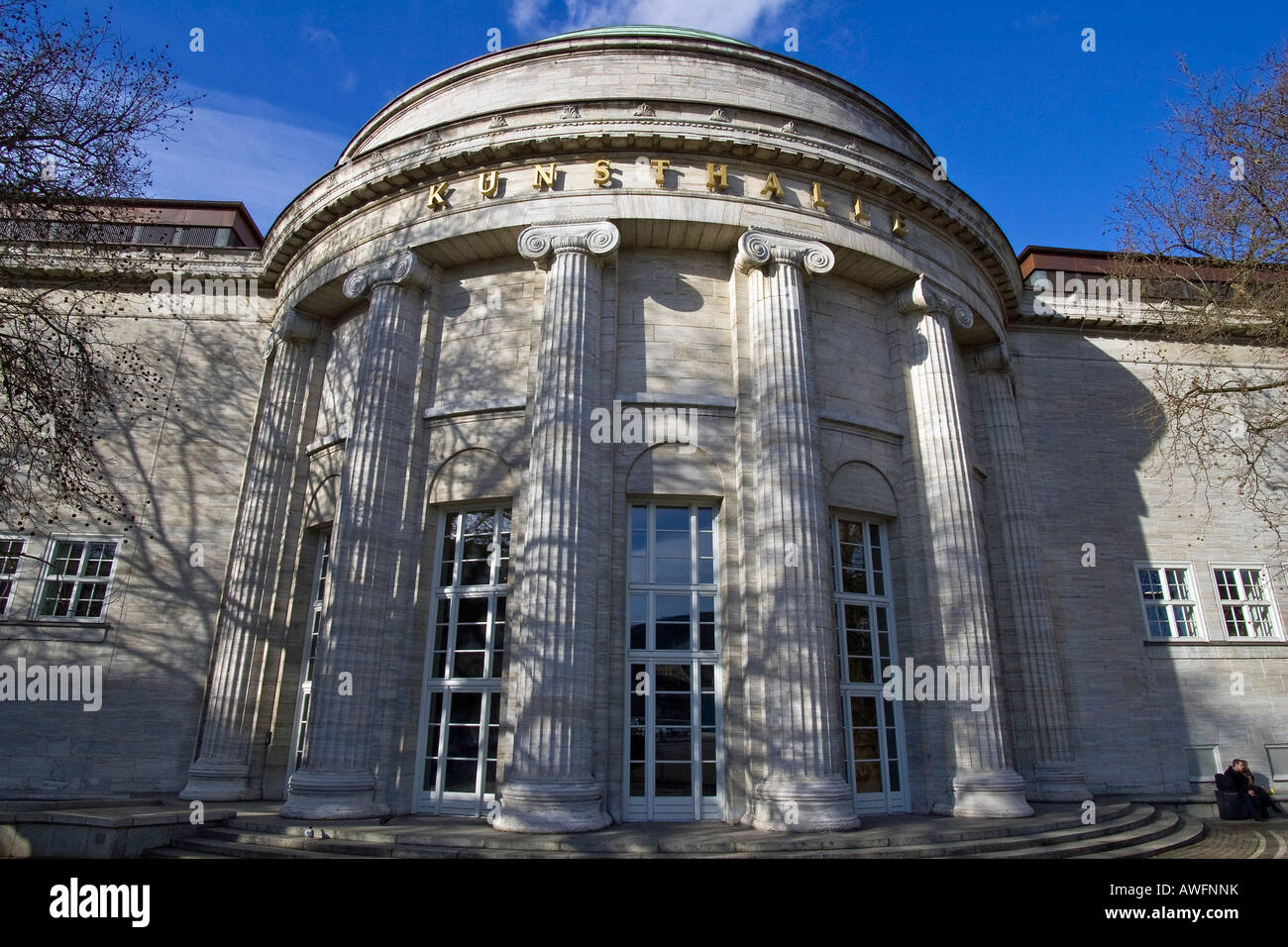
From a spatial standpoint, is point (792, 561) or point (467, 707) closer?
point (792, 561)

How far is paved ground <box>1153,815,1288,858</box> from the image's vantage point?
1149cm

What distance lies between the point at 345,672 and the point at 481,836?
391 cm

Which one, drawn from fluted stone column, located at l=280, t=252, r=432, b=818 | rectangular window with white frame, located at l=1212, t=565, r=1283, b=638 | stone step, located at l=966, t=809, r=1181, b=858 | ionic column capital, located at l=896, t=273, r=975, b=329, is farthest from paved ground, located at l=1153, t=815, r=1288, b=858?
fluted stone column, located at l=280, t=252, r=432, b=818

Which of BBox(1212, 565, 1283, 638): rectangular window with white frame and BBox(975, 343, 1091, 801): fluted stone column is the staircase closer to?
BBox(975, 343, 1091, 801): fluted stone column

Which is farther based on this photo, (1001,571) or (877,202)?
(1001,571)

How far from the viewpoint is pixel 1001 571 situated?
16.7m

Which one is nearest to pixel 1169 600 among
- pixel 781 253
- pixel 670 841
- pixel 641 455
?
pixel 781 253

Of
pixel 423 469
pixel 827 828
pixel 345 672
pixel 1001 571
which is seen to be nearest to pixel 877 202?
pixel 1001 571

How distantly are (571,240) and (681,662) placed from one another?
7.79 m

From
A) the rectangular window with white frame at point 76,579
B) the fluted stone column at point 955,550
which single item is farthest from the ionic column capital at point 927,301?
the rectangular window with white frame at point 76,579

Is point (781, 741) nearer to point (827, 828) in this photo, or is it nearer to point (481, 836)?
point (827, 828)

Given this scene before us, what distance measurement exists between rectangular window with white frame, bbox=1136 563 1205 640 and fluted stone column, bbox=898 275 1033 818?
775 cm

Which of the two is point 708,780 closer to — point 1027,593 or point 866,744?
point 866,744

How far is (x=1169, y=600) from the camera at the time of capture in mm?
18656
